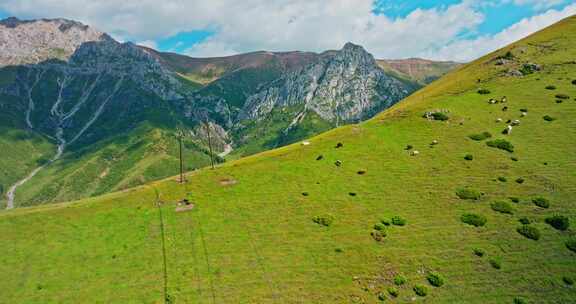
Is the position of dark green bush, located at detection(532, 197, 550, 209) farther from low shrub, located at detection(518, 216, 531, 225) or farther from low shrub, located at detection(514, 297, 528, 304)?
low shrub, located at detection(514, 297, 528, 304)

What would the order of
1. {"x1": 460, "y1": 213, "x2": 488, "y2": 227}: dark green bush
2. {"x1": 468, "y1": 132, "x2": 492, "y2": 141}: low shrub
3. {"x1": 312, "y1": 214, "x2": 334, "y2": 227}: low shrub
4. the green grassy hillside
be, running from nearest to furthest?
the green grassy hillside < {"x1": 460, "y1": 213, "x2": 488, "y2": 227}: dark green bush < {"x1": 312, "y1": 214, "x2": 334, "y2": 227}: low shrub < {"x1": 468, "y1": 132, "x2": 492, "y2": 141}: low shrub

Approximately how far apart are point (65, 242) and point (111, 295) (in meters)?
18.6

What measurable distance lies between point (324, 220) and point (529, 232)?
27893 millimetres

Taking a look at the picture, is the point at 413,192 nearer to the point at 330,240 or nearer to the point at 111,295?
the point at 330,240

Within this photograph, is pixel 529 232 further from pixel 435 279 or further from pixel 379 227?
pixel 379 227

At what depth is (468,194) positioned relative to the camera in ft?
183

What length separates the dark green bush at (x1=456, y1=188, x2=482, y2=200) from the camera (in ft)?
181

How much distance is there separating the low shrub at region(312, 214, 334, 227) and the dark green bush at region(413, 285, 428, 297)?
1669 cm

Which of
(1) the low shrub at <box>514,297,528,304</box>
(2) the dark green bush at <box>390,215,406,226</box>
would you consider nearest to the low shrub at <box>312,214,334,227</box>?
(2) the dark green bush at <box>390,215,406,226</box>

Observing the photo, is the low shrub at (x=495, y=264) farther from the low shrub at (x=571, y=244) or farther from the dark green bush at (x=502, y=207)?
the dark green bush at (x=502, y=207)

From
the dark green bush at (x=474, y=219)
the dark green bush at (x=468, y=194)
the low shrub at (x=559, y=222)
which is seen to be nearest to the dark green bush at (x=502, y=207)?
the dark green bush at (x=468, y=194)

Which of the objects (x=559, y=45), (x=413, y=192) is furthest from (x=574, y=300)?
(x=559, y=45)

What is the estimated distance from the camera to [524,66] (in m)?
107

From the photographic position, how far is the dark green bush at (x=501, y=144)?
223 ft
